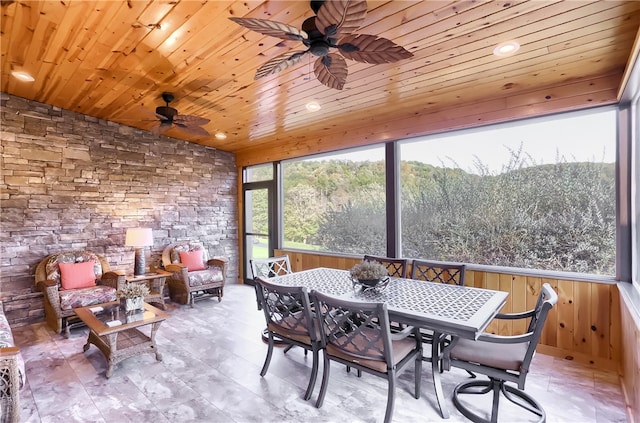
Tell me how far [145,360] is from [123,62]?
2877 millimetres

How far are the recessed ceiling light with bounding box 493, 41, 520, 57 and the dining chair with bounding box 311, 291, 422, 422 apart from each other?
85.0 inches

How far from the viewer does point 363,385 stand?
2.63 meters

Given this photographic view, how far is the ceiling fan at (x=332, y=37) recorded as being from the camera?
5.27 ft

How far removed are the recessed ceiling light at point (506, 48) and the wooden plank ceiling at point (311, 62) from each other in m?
0.06

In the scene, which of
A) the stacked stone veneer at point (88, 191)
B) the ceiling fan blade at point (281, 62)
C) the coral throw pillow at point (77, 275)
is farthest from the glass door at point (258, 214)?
the ceiling fan blade at point (281, 62)

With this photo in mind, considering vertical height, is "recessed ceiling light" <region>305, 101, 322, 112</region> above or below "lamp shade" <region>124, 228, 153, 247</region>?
above

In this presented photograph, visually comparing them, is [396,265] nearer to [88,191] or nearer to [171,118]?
[171,118]

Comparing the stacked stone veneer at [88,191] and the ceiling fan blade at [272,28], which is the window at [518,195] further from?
the stacked stone veneer at [88,191]

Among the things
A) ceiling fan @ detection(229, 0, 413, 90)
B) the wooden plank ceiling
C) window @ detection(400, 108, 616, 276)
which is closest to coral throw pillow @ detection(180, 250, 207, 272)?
the wooden plank ceiling

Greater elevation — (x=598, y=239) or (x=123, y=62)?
(x=123, y=62)

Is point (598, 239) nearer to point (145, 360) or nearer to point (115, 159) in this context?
point (145, 360)

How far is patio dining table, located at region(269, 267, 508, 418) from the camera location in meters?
1.93

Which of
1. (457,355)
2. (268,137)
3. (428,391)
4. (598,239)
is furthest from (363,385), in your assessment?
(268,137)

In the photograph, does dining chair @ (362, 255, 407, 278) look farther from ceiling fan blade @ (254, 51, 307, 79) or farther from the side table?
the side table
